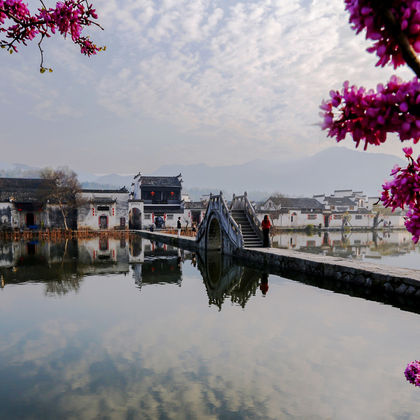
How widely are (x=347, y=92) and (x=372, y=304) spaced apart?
8.13 m

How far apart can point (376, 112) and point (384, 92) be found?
0.39 ft

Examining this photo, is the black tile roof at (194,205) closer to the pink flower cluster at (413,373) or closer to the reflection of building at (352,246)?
the reflection of building at (352,246)

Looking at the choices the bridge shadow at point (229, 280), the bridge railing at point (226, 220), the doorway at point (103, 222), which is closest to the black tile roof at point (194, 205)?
the doorway at point (103, 222)

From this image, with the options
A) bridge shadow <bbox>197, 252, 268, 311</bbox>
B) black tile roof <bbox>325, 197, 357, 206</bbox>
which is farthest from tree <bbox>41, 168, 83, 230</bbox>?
black tile roof <bbox>325, 197, 357, 206</bbox>

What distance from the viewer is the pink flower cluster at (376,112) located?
1655 mm

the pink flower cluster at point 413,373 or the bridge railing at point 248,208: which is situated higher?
the bridge railing at point 248,208

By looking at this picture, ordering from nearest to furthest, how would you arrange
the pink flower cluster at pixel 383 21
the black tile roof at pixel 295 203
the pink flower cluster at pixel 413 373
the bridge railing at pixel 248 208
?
the pink flower cluster at pixel 383 21
the pink flower cluster at pixel 413 373
the bridge railing at pixel 248 208
the black tile roof at pixel 295 203

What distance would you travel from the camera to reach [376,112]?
1716 millimetres

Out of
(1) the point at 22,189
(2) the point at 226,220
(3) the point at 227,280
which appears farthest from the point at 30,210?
(3) the point at 227,280

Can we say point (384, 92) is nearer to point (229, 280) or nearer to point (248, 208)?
point (229, 280)

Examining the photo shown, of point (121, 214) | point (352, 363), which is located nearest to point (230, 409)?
point (352, 363)

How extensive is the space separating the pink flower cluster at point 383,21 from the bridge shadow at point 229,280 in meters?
7.67

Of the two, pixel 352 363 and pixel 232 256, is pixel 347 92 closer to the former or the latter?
pixel 352 363

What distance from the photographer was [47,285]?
11.2 metres
